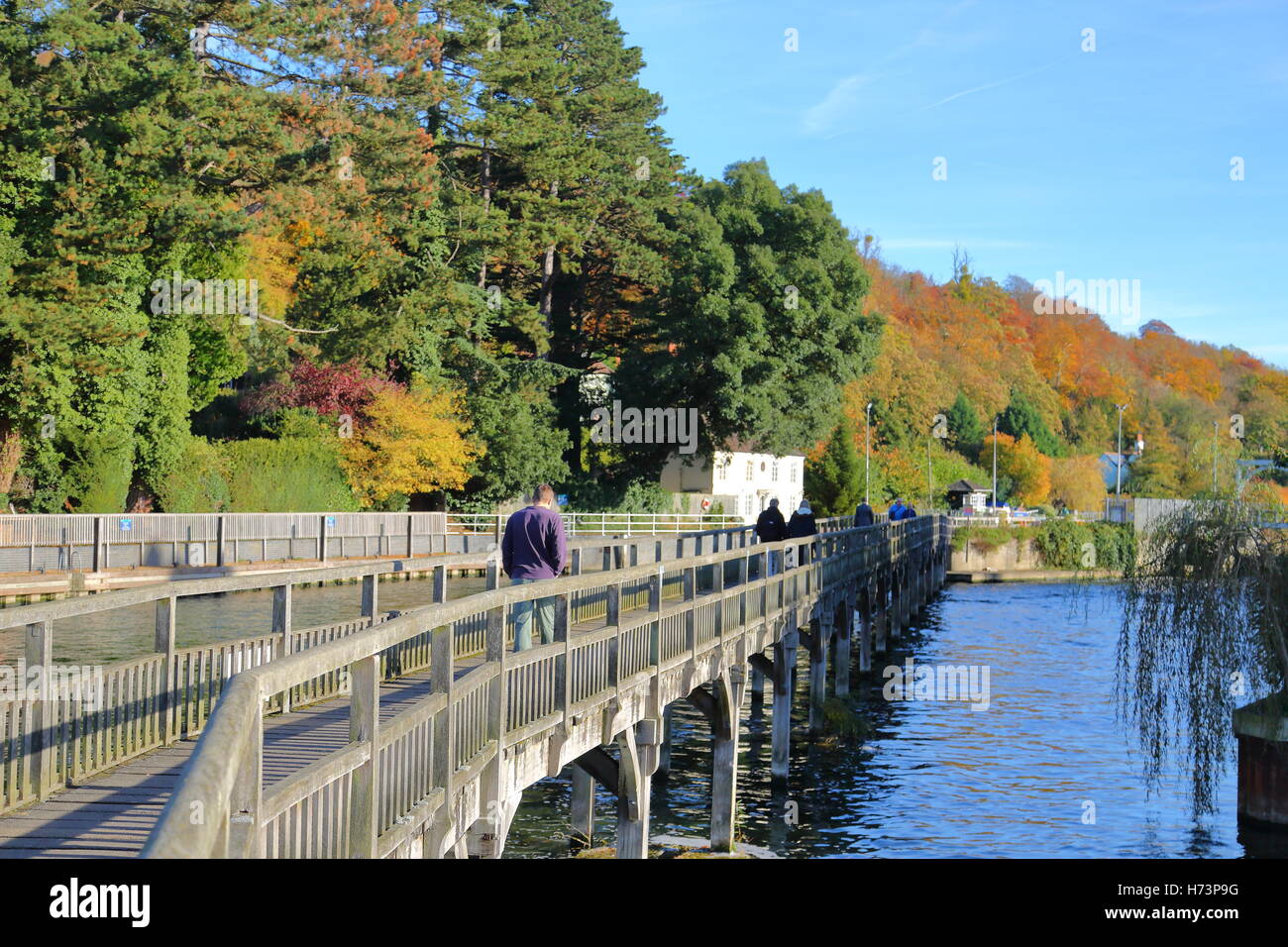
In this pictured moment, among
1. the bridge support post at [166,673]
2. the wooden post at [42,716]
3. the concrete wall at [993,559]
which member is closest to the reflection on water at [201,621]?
the bridge support post at [166,673]

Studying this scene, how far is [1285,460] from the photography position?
70.3 ft

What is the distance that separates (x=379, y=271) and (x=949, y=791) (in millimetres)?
36464

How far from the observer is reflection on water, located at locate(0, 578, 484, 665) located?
27.9 meters

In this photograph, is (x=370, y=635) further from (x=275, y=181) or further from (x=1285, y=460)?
(x=275, y=181)

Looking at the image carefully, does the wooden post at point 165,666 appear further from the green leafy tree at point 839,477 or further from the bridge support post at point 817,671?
the green leafy tree at point 839,477

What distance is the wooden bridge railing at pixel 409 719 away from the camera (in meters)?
3.85

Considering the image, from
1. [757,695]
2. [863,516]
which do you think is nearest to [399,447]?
[863,516]

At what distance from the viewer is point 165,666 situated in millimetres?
9453

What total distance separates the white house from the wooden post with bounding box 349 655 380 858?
233ft

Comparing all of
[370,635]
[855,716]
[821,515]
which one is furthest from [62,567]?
[821,515]

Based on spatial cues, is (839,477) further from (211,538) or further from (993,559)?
(211,538)

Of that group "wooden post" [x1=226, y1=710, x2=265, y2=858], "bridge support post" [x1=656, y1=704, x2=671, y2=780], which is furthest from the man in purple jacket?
"bridge support post" [x1=656, y1=704, x2=671, y2=780]

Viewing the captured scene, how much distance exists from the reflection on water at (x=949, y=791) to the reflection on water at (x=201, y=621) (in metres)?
6.32
